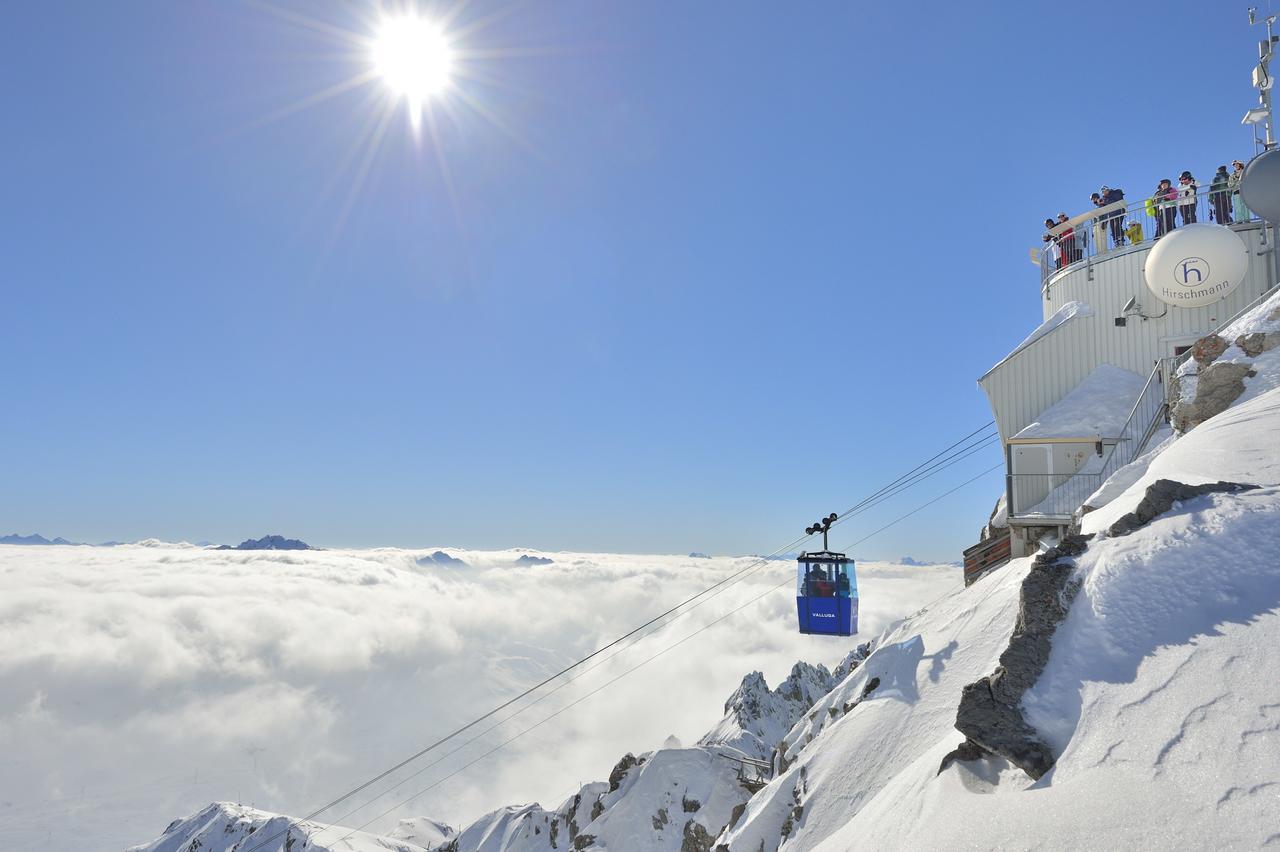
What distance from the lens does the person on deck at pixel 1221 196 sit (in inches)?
920

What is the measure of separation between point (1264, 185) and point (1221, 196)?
7.42ft

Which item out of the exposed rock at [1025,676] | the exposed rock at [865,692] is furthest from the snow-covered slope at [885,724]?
the exposed rock at [1025,676]

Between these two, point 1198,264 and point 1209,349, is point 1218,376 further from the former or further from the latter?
point 1198,264

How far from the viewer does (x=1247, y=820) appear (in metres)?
5.60

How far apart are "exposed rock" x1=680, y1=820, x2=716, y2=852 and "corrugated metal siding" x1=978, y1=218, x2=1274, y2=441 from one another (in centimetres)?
2092

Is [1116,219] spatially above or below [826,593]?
above

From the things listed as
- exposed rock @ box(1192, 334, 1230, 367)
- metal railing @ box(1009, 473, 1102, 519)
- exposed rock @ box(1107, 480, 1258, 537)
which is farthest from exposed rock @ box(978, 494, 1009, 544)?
exposed rock @ box(1107, 480, 1258, 537)

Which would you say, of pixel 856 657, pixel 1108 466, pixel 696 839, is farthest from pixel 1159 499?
pixel 856 657

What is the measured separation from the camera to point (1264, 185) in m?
21.4

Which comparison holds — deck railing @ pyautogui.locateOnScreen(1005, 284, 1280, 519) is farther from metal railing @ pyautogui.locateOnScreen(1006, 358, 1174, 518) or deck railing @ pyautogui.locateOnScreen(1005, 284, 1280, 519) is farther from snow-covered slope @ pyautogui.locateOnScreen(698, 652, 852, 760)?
snow-covered slope @ pyautogui.locateOnScreen(698, 652, 852, 760)

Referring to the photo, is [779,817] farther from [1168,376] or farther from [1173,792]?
[1168,376]

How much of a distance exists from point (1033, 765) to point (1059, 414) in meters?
18.4

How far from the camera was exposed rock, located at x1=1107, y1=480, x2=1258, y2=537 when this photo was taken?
9.66 metres

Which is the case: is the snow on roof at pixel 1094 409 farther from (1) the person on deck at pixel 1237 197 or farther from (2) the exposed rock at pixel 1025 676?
(2) the exposed rock at pixel 1025 676
